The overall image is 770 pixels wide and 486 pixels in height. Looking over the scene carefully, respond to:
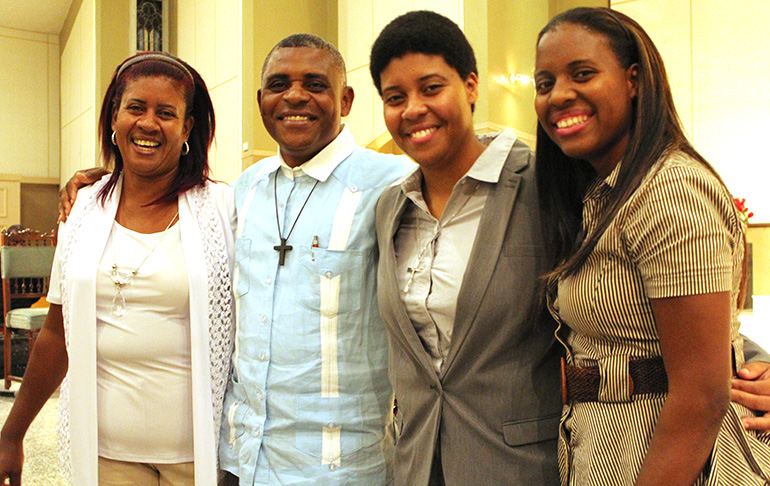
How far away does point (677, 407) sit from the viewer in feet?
3.36

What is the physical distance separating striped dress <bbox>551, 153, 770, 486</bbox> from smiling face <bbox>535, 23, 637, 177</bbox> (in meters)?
0.07

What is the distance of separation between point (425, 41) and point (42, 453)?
366 centimetres

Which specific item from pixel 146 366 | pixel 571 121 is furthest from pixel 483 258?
pixel 146 366

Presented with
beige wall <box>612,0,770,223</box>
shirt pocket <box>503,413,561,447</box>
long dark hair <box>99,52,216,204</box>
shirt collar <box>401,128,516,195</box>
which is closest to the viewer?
shirt pocket <box>503,413,561,447</box>

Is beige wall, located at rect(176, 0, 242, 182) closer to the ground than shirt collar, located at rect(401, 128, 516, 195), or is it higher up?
higher up

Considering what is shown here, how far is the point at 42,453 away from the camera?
12.9ft

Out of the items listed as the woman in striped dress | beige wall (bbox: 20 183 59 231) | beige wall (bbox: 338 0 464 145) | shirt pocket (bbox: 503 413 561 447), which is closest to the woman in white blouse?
→ shirt pocket (bbox: 503 413 561 447)

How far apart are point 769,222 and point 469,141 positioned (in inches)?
158

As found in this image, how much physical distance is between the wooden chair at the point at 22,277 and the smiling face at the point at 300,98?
14.2 feet

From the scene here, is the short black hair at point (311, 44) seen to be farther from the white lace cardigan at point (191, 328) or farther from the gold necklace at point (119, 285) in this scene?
the gold necklace at point (119, 285)

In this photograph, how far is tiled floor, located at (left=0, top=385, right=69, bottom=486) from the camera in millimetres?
3498

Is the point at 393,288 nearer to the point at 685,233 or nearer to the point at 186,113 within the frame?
the point at 685,233

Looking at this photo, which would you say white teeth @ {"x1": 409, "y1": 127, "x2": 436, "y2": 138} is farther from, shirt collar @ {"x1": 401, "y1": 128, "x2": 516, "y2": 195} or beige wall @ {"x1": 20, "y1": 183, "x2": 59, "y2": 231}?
beige wall @ {"x1": 20, "y1": 183, "x2": 59, "y2": 231}

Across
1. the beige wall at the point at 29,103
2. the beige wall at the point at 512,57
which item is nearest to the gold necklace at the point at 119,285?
the beige wall at the point at 512,57
